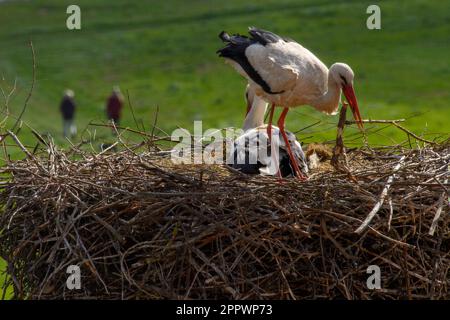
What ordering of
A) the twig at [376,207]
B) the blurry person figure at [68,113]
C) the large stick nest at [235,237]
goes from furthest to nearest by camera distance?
the blurry person figure at [68,113] → the large stick nest at [235,237] → the twig at [376,207]

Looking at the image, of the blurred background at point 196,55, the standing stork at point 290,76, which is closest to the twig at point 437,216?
the standing stork at point 290,76

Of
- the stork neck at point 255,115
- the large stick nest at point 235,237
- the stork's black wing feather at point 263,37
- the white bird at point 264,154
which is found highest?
the stork's black wing feather at point 263,37

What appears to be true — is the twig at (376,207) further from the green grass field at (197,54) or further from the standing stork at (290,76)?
the green grass field at (197,54)

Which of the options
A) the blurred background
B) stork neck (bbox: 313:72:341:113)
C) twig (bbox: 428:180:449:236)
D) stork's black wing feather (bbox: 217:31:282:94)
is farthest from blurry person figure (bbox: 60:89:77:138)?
twig (bbox: 428:180:449:236)

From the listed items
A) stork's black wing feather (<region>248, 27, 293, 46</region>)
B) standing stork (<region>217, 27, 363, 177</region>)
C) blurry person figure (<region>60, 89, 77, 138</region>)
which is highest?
blurry person figure (<region>60, 89, 77, 138</region>)

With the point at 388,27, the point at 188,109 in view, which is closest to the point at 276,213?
the point at 188,109

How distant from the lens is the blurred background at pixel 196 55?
95.1ft

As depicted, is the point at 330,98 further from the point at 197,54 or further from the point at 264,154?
the point at 197,54

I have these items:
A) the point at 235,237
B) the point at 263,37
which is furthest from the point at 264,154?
the point at 235,237

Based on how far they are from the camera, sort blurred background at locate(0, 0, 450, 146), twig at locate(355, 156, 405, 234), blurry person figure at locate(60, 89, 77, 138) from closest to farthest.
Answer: twig at locate(355, 156, 405, 234)
blurry person figure at locate(60, 89, 77, 138)
blurred background at locate(0, 0, 450, 146)

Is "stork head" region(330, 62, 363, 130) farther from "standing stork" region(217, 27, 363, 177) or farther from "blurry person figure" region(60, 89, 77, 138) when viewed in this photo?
"blurry person figure" region(60, 89, 77, 138)

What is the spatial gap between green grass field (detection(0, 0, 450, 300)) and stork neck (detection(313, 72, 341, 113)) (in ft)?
47.4

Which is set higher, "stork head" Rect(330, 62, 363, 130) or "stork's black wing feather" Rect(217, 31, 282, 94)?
"stork's black wing feather" Rect(217, 31, 282, 94)

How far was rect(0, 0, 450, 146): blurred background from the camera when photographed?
1142 inches
